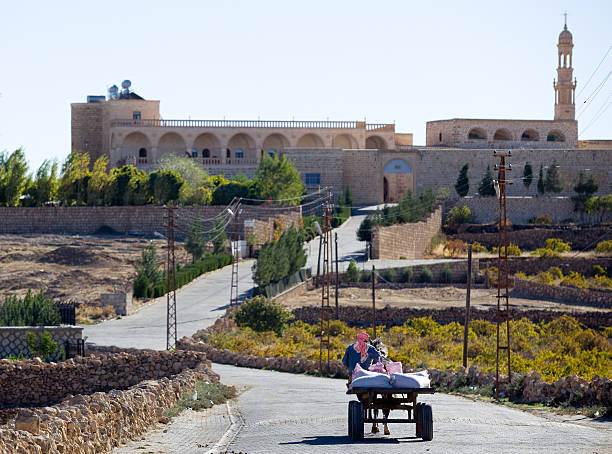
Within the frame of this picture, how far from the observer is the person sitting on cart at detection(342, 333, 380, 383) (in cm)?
1241

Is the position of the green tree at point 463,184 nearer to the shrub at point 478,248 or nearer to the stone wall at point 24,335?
the shrub at point 478,248

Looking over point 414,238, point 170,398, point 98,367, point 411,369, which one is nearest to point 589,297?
point 414,238

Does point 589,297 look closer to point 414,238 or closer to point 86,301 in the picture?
point 414,238

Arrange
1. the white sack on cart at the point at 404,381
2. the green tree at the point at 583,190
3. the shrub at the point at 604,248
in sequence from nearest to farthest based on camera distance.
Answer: the white sack on cart at the point at 404,381
the shrub at the point at 604,248
the green tree at the point at 583,190

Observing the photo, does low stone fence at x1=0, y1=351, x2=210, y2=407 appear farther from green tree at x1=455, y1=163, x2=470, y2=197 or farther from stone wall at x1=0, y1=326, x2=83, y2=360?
green tree at x1=455, y1=163, x2=470, y2=197

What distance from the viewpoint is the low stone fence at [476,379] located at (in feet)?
49.8

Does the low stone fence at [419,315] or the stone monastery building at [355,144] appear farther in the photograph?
the stone monastery building at [355,144]

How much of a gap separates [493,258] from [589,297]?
277 inches

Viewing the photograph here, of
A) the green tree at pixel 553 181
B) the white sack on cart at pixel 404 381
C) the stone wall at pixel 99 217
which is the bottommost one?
the white sack on cart at pixel 404 381

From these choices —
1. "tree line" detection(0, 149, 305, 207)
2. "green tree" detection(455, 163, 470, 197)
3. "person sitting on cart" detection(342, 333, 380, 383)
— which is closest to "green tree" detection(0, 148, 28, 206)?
"tree line" detection(0, 149, 305, 207)

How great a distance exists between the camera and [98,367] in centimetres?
1967

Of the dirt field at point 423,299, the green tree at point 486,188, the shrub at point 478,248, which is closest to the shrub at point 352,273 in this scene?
the dirt field at point 423,299

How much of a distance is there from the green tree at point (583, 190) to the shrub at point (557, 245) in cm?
732

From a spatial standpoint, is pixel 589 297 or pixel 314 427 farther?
pixel 589 297
